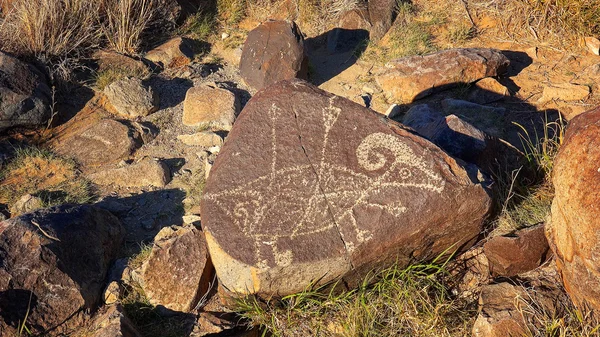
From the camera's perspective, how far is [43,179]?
4.23 m

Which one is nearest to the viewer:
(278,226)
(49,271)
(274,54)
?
(278,226)

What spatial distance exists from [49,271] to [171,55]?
2.88 meters

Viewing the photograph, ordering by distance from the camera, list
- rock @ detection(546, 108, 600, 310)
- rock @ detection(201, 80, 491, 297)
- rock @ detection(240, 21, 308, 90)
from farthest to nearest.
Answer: rock @ detection(240, 21, 308, 90) < rock @ detection(201, 80, 491, 297) < rock @ detection(546, 108, 600, 310)

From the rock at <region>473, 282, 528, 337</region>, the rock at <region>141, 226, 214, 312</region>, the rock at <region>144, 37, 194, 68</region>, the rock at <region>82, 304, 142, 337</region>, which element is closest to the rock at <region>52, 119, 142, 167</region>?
the rock at <region>144, 37, 194, 68</region>

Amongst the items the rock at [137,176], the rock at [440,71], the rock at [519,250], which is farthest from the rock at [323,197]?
the rock at [440,71]

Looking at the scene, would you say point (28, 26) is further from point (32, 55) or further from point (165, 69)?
point (165, 69)

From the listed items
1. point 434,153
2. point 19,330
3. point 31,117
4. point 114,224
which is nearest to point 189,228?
point 114,224

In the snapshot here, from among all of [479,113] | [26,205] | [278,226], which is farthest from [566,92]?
[26,205]

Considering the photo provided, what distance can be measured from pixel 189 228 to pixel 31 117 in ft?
6.69

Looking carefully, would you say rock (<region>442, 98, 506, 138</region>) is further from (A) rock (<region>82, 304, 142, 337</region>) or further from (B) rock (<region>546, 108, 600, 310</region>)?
(A) rock (<region>82, 304, 142, 337</region>)

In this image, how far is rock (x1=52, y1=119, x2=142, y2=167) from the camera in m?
4.40

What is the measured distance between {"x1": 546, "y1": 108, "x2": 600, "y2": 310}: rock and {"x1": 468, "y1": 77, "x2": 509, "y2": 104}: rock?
1.87m

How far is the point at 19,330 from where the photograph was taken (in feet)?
9.64

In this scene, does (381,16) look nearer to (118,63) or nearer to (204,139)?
(204,139)
